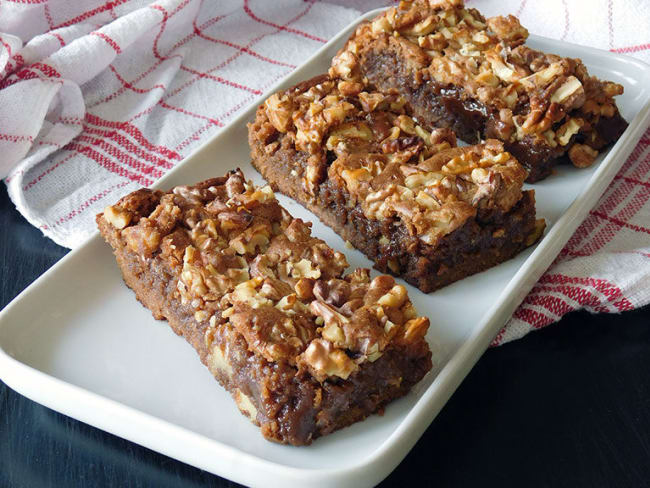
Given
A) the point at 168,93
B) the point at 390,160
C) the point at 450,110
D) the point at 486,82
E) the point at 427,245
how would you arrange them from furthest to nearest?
1. the point at 168,93
2. the point at 450,110
3. the point at 486,82
4. the point at 390,160
5. the point at 427,245

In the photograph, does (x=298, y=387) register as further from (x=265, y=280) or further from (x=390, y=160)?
(x=390, y=160)

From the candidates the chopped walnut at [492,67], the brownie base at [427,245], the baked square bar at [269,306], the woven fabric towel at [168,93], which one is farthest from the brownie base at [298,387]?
the chopped walnut at [492,67]

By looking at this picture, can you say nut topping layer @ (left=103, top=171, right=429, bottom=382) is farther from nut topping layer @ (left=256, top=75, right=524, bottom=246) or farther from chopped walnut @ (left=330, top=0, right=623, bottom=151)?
chopped walnut @ (left=330, top=0, right=623, bottom=151)

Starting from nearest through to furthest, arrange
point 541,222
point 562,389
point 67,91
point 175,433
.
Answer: point 175,433 < point 562,389 < point 541,222 < point 67,91

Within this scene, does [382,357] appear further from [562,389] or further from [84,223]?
[84,223]

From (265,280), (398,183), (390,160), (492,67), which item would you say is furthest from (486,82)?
(265,280)

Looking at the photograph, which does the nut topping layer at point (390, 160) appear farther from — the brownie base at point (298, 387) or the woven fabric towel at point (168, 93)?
the brownie base at point (298, 387)

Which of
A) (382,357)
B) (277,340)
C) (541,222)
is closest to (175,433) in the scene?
(277,340)
